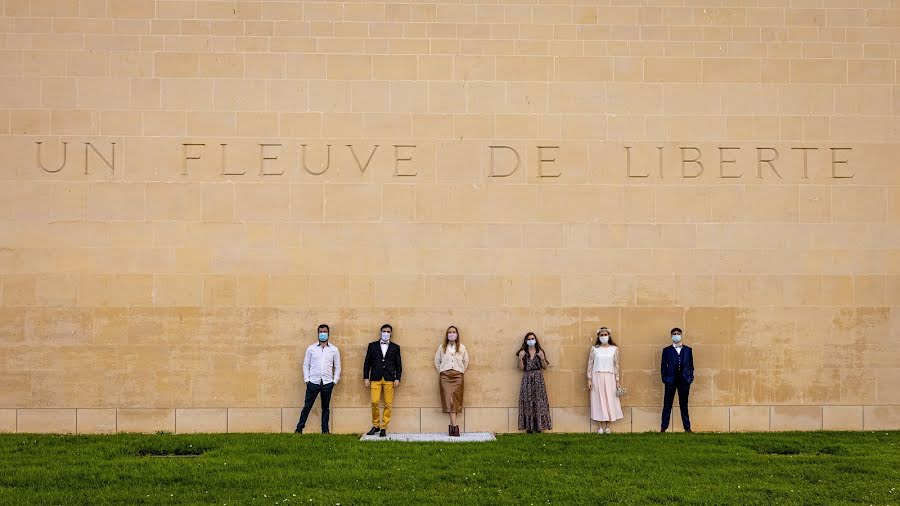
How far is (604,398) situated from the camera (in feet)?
53.0

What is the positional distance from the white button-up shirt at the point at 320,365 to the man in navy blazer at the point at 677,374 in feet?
17.5

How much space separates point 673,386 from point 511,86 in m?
5.60

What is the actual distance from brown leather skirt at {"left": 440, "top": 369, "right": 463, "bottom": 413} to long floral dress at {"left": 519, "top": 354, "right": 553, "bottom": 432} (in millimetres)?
1055

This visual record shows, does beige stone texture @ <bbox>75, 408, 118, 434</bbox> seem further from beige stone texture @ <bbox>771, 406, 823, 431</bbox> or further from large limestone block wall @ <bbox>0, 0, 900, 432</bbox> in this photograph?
beige stone texture @ <bbox>771, 406, 823, 431</bbox>

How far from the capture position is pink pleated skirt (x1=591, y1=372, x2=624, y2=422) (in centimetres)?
1614

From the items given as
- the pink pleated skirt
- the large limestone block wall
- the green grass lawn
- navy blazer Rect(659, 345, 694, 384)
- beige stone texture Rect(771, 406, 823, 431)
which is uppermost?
the large limestone block wall

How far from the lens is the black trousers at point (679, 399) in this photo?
53.1 feet

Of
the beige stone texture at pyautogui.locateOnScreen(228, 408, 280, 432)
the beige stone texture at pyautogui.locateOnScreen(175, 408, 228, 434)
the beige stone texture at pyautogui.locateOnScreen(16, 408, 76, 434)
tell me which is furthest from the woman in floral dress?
the beige stone texture at pyautogui.locateOnScreen(16, 408, 76, 434)

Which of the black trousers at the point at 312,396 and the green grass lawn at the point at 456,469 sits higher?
the black trousers at the point at 312,396

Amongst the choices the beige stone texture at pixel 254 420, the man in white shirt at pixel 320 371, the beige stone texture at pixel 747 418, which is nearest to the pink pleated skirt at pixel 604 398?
the beige stone texture at pixel 747 418

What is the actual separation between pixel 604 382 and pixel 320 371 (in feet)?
15.0

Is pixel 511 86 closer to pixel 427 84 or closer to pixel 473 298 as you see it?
pixel 427 84

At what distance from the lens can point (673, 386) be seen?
1620 centimetres

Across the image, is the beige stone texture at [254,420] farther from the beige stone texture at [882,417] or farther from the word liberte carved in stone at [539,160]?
the beige stone texture at [882,417]
